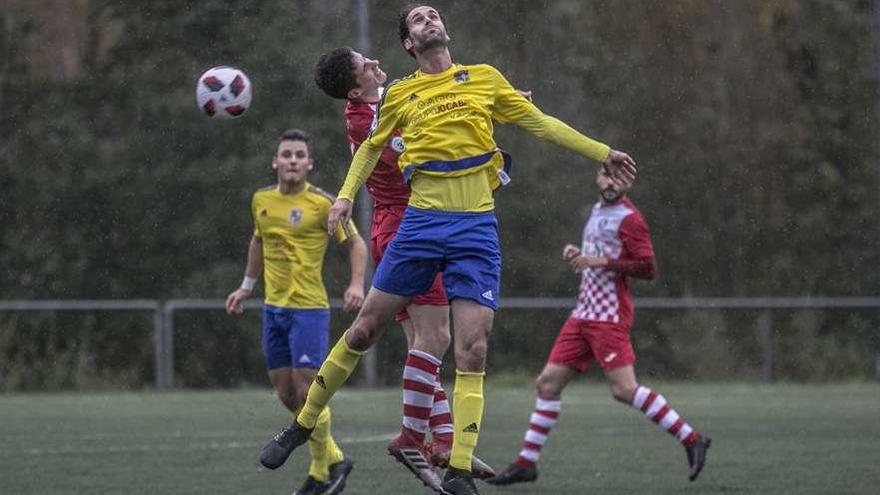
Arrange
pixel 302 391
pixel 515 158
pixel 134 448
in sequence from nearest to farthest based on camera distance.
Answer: pixel 302 391
pixel 134 448
pixel 515 158

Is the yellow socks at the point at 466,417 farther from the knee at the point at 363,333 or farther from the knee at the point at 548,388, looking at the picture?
the knee at the point at 548,388

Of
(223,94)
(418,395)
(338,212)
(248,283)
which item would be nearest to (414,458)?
(418,395)

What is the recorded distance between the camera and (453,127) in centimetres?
743

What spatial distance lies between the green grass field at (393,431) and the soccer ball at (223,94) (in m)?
2.05

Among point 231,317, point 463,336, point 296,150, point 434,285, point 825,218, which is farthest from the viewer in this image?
point 825,218

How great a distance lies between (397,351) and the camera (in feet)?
68.1

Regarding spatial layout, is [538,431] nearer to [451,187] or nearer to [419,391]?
[419,391]

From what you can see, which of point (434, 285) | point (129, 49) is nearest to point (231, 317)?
point (129, 49)

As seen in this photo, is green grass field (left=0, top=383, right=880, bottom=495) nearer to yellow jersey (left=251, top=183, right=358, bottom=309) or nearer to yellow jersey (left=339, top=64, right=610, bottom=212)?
yellow jersey (left=251, top=183, right=358, bottom=309)

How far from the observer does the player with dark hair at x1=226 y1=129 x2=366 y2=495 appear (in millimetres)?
9336

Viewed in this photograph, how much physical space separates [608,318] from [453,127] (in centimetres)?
316

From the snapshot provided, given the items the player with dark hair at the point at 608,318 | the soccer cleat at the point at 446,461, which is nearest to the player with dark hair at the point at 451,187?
the soccer cleat at the point at 446,461

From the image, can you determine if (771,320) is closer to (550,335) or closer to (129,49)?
(550,335)

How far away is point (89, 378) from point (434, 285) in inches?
525
